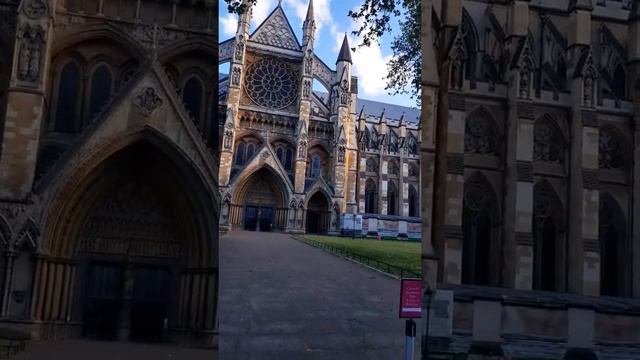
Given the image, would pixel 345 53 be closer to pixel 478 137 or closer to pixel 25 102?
pixel 478 137

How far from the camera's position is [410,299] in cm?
165

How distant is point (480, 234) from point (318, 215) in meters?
0.92

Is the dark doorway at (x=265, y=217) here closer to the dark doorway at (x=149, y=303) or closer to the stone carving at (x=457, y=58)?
the dark doorway at (x=149, y=303)

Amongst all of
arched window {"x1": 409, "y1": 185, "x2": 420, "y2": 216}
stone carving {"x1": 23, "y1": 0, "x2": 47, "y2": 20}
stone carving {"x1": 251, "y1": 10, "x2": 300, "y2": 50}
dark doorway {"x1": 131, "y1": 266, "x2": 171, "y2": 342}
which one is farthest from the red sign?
stone carving {"x1": 23, "y1": 0, "x2": 47, "y2": 20}

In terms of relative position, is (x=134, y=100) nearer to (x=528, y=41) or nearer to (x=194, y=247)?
(x=194, y=247)

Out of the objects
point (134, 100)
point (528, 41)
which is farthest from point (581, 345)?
point (134, 100)

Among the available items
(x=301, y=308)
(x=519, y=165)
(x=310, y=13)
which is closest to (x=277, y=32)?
(x=310, y=13)

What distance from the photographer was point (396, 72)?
2230 mm

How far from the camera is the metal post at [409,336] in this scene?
1.57 m

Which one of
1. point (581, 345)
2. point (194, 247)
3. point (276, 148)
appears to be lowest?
point (581, 345)

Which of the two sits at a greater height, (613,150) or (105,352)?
(613,150)

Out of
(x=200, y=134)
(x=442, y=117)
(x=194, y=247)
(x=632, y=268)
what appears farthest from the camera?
(x=632, y=268)

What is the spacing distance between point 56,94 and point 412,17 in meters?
1.69

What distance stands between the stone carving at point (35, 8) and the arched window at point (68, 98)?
0.25 meters
